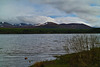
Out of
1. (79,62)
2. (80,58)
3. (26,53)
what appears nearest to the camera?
(79,62)

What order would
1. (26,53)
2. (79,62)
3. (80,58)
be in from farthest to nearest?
(26,53) → (80,58) → (79,62)

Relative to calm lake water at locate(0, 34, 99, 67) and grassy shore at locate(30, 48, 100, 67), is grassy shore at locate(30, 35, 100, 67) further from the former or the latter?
calm lake water at locate(0, 34, 99, 67)

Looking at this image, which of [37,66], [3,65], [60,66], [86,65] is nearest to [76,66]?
[86,65]

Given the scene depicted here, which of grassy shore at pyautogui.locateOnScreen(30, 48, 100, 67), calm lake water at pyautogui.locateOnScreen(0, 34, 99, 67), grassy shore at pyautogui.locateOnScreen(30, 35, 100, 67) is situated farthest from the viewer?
calm lake water at pyautogui.locateOnScreen(0, 34, 99, 67)

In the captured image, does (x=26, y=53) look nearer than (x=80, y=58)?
No

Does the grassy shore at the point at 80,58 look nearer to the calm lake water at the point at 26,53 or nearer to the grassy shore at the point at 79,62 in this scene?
the grassy shore at the point at 79,62

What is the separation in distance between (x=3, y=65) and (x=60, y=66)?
11320 millimetres

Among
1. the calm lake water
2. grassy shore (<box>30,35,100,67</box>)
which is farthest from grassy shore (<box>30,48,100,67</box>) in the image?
the calm lake water

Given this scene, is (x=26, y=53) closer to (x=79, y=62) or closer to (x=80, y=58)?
(x=80, y=58)

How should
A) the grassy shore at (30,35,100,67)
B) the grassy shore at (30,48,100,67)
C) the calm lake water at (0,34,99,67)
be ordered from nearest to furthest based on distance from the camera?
the grassy shore at (30,48,100,67) → the grassy shore at (30,35,100,67) → the calm lake water at (0,34,99,67)

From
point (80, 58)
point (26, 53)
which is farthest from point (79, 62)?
point (26, 53)

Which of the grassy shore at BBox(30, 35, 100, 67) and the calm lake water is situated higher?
the grassy shore at BBox(30, 35, 100, 67)

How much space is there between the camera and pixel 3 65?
947 inches

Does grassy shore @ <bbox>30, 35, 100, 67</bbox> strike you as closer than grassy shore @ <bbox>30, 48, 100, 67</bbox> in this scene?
No
